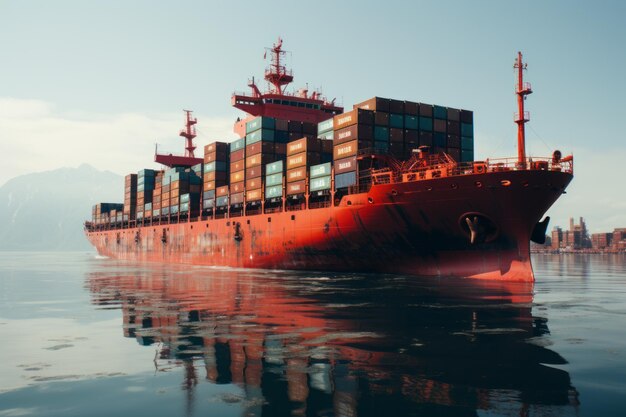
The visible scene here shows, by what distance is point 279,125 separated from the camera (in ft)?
182

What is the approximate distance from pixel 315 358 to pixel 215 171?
179 ft

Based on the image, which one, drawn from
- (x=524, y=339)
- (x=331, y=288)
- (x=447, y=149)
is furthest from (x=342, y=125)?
(x=524, y=339)

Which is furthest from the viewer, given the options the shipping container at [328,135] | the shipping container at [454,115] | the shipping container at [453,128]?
the shipping container at [328,135]

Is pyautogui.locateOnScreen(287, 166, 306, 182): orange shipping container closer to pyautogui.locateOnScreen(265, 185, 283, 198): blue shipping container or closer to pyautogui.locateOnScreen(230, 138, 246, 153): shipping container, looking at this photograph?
pyautogui.locateOnScreen(265, 185, 283, 198): blue shipping container

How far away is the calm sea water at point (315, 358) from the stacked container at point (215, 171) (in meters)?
41.1

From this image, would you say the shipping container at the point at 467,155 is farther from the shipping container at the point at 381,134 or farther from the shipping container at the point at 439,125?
the shipping container at the point at 381,134

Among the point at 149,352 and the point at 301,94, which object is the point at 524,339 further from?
the point at 301,94

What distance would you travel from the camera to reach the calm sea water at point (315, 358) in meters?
8.43

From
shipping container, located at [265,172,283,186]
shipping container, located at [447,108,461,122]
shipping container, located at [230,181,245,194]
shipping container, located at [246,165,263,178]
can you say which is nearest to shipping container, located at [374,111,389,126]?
shipping container, located at [447,108,461,122]

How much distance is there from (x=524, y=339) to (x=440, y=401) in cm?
670

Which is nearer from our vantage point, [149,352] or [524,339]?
[149,352]

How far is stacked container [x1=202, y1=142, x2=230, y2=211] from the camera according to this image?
63.6 m

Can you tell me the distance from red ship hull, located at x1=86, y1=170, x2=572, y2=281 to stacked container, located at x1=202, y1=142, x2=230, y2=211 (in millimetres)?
15758

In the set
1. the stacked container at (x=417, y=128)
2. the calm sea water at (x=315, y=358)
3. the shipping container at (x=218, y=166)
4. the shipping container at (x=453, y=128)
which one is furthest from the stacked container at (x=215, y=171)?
the calm sea water at (x=315, y=358)
